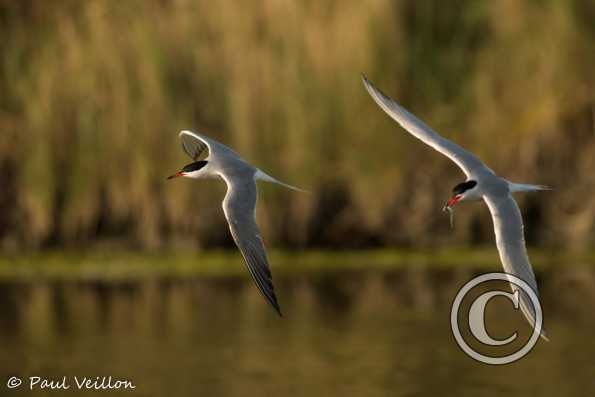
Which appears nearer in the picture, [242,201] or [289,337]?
[242,201]

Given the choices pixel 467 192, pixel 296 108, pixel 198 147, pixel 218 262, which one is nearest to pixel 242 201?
pixel 198 147

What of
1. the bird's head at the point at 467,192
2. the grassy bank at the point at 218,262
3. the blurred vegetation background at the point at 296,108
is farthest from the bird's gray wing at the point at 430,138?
the grassy bank at the point at 218,262

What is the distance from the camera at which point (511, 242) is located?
255 inches

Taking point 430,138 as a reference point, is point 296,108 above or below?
above

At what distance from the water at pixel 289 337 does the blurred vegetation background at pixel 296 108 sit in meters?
0.65

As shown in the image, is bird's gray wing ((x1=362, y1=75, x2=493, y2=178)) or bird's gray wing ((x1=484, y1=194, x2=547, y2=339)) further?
bird's gray wing ((x1=362, y1=75, x2=493, y2=178))

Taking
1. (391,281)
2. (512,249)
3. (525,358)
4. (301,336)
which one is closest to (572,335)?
(525,358)

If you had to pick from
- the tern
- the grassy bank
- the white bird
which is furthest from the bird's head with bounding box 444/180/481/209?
the grassy bank

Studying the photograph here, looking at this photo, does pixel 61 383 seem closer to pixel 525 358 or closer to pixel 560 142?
pixel 525 358

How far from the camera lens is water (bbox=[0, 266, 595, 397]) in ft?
35.0

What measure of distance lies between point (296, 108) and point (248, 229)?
26.1 ft

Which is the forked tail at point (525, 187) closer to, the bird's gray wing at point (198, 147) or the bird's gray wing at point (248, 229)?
the bird's gray wing at point (248, 229)

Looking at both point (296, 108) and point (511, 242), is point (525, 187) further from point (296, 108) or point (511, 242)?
point (296, 108)

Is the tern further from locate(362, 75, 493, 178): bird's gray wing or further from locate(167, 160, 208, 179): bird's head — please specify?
locate(362, 75, 493, 178): bird's gray wing
